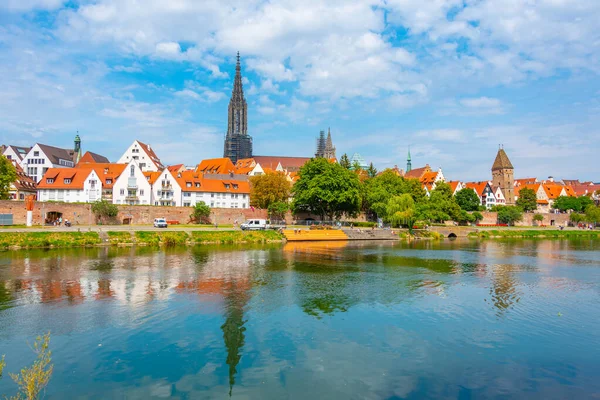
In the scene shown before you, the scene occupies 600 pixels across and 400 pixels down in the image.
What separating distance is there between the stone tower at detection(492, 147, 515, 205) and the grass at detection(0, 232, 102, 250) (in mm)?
116633

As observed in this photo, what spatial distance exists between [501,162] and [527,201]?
1533 centimetres

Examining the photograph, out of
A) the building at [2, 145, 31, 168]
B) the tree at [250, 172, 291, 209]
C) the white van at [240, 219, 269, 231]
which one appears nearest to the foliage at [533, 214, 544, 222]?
the tree at [250, 172, 291, 209]

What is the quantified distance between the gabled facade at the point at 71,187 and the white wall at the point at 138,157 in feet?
92.4

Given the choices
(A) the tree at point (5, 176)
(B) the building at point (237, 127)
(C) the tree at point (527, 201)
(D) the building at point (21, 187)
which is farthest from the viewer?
(B) the building at point (237, 127)

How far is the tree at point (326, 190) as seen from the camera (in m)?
69.4

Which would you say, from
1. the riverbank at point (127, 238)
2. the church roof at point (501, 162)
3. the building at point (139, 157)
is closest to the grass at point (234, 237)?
the riverbank at point (127, 238)

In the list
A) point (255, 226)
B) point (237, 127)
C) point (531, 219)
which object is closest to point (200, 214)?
point (255, 226)

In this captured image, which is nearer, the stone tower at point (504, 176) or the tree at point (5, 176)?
the tree at point (5, 176)

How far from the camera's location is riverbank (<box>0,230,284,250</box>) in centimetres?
4138

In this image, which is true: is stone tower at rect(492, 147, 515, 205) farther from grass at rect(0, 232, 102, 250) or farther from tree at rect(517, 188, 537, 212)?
grass at rect(0, 232, 102, 250)

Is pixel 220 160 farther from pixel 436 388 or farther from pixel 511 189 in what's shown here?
pixel 436 388

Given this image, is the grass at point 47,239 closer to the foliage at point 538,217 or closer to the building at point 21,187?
the building at point 21,187

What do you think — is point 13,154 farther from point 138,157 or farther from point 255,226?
point 255,226

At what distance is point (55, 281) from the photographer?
24266 millimetres
